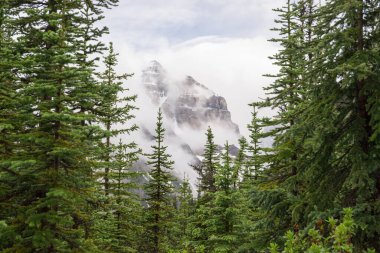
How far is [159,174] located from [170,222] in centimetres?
409

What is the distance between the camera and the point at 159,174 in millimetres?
30125

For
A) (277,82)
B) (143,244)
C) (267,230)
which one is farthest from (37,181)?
(143,244)

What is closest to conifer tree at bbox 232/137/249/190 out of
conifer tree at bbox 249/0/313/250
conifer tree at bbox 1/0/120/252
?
conifer tree at bbox 249/0/313/250

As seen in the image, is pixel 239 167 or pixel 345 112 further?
pixel 239 167

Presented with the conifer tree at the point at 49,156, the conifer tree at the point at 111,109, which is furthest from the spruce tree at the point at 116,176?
the conifer tree at the point at 49,156

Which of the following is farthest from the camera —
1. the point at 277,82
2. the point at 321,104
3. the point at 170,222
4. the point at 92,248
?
the point at 170,222

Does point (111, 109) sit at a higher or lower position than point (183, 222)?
higher

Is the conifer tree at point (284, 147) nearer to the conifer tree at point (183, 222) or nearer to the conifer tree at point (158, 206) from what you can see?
the conifer tree at point (158, 206)

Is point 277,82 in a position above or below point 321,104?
above

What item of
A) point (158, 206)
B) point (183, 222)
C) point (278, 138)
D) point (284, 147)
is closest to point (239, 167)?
point (158, 206)

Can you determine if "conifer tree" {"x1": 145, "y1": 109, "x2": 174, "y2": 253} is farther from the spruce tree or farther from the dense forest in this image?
the dense forest

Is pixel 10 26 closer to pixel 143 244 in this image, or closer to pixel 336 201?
pixel 336 201

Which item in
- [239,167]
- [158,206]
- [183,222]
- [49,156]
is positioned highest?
[239,167]

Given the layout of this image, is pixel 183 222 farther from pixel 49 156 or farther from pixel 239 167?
pixel 49 156
